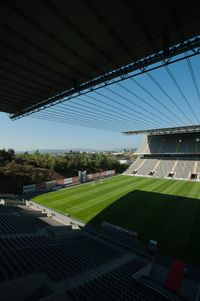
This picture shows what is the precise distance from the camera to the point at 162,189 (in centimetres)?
3178

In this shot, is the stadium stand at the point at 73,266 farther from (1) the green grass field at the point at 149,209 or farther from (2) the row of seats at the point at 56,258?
(1) the green grass field at the point at 149,209

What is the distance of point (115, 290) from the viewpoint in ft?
27.5

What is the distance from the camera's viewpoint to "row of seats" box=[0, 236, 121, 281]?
8.46 meters

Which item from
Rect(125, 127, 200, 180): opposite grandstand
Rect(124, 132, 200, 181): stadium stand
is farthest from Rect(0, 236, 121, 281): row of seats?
Rect(125, 127, 200, 180): opposite grandstand

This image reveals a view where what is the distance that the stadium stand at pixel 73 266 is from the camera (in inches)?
282

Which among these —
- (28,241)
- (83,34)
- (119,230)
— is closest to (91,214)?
(119,230)

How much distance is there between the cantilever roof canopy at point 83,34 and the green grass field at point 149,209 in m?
12.2

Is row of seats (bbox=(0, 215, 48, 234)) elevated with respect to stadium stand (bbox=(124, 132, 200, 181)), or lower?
lower

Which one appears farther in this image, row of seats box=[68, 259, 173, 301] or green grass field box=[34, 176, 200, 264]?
green grass field box=[34, 176, 200, 264]

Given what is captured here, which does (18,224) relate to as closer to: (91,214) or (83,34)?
(91,214)

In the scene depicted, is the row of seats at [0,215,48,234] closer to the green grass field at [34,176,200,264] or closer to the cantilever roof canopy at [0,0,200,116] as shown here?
the green grass field at [34,176,200,264]

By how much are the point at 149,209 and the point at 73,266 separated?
45.2 feet

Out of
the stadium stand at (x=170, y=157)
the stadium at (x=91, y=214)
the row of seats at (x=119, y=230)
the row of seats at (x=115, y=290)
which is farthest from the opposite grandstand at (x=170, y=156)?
the row of seats at (x=115, y=290)

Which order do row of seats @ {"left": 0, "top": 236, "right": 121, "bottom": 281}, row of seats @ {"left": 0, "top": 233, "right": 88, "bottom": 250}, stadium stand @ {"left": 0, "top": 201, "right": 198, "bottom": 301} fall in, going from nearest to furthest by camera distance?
stadium stand @ {"left": 0, "top": 201, "right": 198, "bottom": 301}, row of seats @ {"left": 0, "top": 236, "right": 121, "bottom": 281}, row of seats @ {"left": 0, "top": 233, "right": 88, "bottom": 250}
